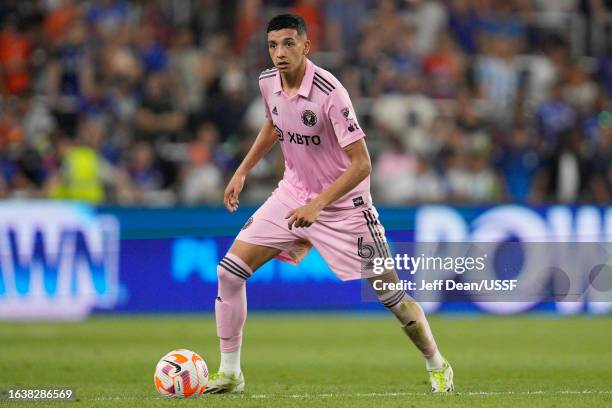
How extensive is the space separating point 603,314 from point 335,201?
8748mm

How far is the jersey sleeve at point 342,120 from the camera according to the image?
7980 millimetres

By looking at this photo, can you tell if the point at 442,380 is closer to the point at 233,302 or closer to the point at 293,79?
the point at 233,302

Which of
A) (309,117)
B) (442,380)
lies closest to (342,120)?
(309,117)

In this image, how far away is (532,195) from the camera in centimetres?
1816

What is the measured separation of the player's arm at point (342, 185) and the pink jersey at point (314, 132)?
0.08 m

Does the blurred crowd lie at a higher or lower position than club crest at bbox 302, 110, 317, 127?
higher

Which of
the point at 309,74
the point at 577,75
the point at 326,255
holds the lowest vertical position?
the point at 326,255

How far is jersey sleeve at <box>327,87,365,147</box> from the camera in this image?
7.98 meters

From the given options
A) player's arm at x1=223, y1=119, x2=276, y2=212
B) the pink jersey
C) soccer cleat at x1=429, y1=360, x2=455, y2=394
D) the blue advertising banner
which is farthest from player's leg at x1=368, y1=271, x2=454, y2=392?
the blue advertising banner

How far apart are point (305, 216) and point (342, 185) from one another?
1.10ft

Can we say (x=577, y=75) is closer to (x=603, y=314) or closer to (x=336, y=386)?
(x=603, y=314)

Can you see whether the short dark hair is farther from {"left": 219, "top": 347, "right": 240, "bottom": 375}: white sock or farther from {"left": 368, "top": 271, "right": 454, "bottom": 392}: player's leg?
{"left": 219, "top": 347, "right": 240, "bottom": 375}: white sock

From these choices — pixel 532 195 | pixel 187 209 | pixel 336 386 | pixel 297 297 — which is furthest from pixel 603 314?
pixel 336 386

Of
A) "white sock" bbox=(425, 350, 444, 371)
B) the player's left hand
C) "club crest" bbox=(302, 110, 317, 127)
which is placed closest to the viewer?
the player's left hand
